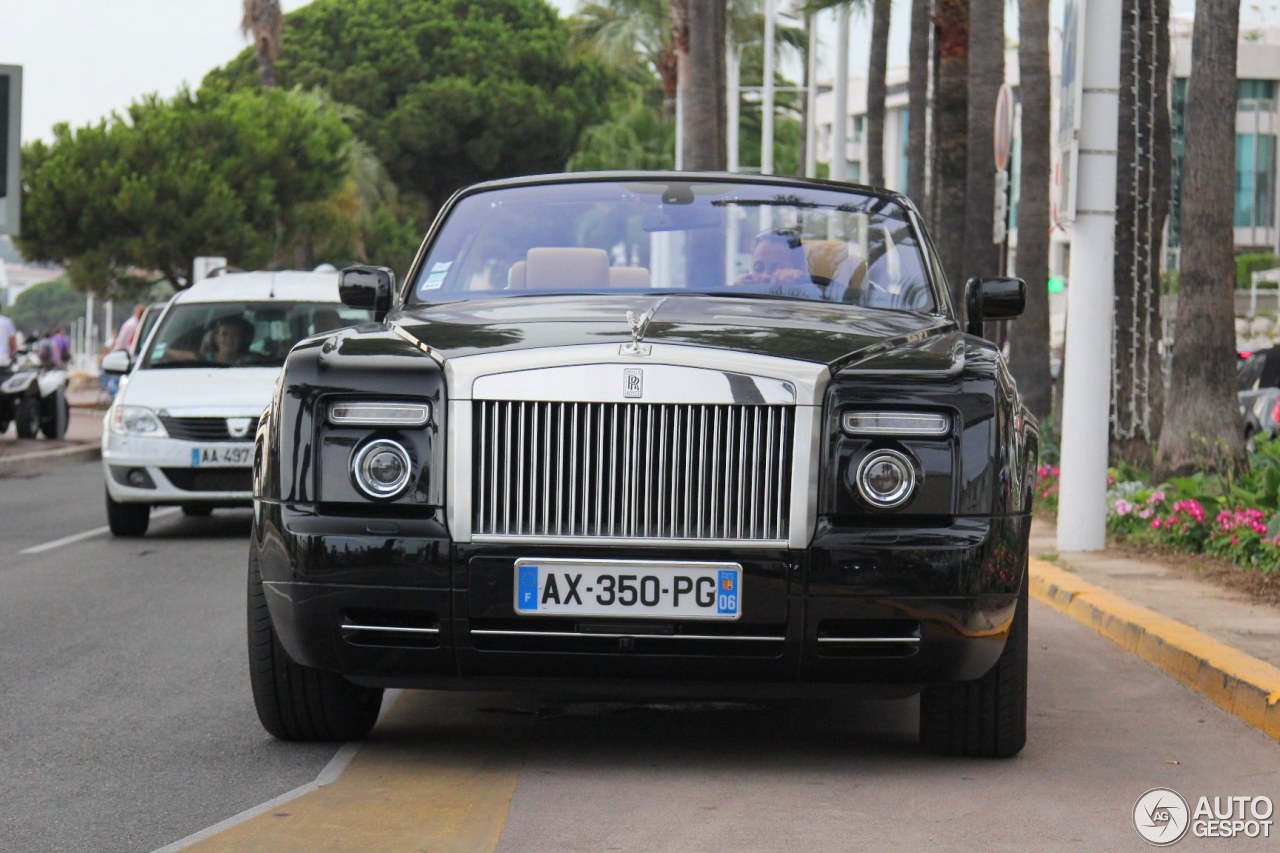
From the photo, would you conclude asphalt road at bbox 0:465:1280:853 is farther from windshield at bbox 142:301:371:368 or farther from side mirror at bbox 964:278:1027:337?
windshield at bbox 142:301:371:368

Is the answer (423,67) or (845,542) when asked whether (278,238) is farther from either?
(845,542)

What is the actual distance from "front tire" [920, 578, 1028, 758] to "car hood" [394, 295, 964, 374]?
81 centimetres

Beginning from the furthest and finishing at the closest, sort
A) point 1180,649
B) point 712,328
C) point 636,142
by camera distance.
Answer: point 636,142 → point 1180,649 → point 712,328

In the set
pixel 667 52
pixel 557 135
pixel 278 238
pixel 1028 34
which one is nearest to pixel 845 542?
pixel 1028 34

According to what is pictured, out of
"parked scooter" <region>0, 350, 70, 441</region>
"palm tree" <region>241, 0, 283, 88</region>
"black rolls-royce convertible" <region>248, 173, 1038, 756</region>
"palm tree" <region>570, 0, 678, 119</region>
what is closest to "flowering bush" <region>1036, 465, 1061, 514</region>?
"black rolls-royce convertible" <region>248, 173, 1038, 756</region>

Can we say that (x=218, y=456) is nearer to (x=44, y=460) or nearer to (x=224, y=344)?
(x=224, y=344)

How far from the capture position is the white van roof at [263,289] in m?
14.9

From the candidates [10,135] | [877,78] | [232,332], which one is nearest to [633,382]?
[232,332]

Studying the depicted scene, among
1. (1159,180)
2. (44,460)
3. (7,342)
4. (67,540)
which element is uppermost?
(1159,180)

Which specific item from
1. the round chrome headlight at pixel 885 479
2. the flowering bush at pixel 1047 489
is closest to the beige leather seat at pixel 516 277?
the round chrome headlight at pixel 885 479

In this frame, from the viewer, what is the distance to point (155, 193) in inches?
1762

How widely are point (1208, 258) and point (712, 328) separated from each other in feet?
26.2

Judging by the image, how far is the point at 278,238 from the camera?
1971 inches

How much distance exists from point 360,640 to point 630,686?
715 mm
